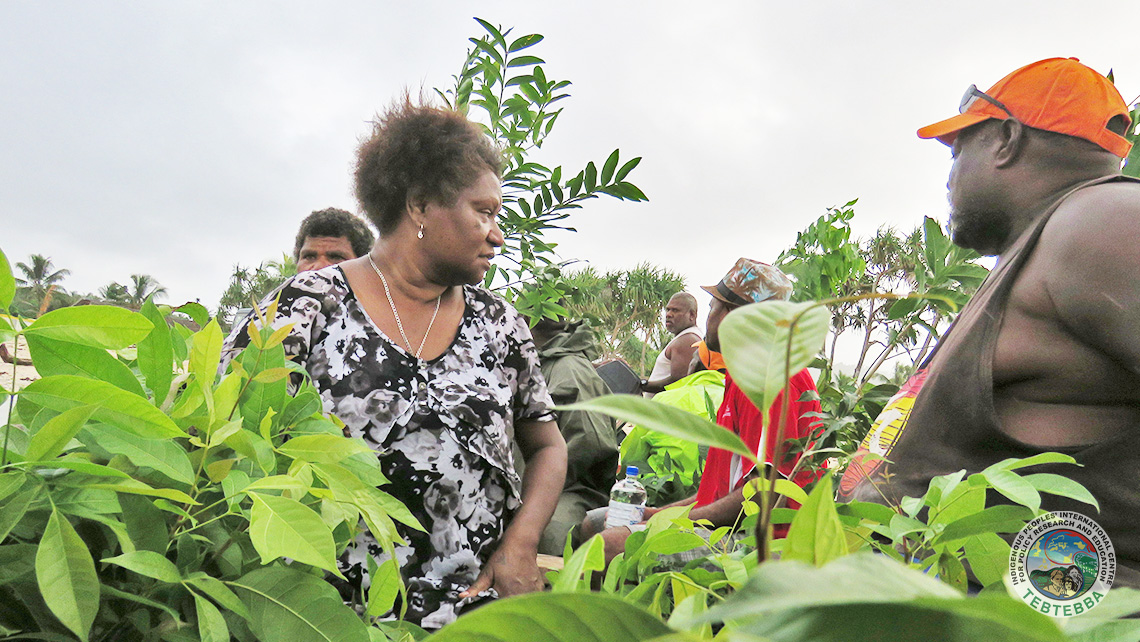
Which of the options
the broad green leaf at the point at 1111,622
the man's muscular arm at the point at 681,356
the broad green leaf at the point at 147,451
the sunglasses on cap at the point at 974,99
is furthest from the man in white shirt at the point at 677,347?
the broad green leaf at the point at 1111,622

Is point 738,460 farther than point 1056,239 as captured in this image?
Yes

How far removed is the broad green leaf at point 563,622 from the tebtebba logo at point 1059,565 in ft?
1.32

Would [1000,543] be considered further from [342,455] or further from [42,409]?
[42,409]

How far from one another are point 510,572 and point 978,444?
1164 millimetres

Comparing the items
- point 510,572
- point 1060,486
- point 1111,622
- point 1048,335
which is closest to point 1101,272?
point 1048,335

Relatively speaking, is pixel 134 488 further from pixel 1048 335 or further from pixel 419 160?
pixel 419 160

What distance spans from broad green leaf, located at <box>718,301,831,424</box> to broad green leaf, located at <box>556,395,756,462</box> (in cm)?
2

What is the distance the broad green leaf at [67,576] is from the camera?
0.55 meters

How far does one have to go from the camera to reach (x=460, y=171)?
2.43 m

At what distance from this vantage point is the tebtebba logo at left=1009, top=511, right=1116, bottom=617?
1.88ft

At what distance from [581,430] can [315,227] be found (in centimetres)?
175

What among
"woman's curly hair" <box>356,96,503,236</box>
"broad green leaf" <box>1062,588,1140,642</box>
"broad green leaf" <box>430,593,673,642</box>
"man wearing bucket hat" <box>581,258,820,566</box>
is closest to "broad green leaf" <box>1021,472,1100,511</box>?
"broad green leaf" <box>1062,588,1140,642</box>

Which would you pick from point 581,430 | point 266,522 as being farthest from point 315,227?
point 266,522

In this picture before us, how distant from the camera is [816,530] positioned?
0.33 m
